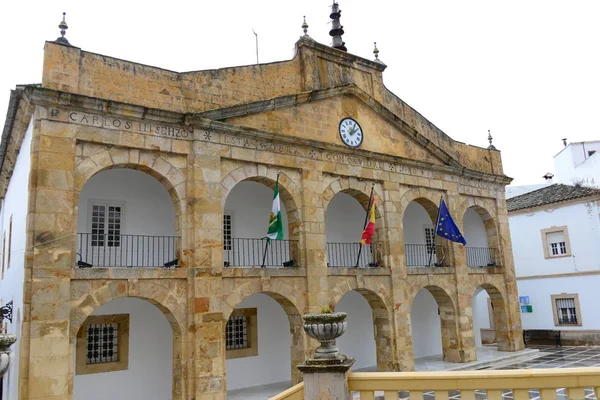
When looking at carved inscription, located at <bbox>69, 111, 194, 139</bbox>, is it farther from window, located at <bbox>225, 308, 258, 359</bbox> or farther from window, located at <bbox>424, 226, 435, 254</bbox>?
window, located at <bbox>424, 226, 435, 254</bbox>

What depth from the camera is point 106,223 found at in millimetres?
12773

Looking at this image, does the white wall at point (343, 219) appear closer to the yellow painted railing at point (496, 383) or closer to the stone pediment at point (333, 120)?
the stone pediment at point (333, 120)

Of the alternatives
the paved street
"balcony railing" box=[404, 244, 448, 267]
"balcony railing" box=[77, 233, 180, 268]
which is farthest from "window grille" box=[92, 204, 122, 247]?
the paved street

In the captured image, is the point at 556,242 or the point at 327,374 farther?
the point at 556,242

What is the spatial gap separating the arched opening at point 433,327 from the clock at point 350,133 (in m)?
5.45

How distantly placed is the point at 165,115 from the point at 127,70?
1.38 meters

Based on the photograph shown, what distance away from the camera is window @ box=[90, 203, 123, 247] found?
12539 millimetres

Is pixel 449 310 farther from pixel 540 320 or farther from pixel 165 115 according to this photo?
pixel 165 115

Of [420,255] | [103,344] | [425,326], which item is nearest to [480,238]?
[420,255]

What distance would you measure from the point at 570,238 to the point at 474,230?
4778 mm

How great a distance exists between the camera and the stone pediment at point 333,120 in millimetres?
13531

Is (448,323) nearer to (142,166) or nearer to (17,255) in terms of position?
(142,166)

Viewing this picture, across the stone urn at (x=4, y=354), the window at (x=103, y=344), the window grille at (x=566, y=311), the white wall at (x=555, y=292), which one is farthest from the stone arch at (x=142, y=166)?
the window grille at (x=566, y=311)

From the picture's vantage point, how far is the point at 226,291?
1214cm
